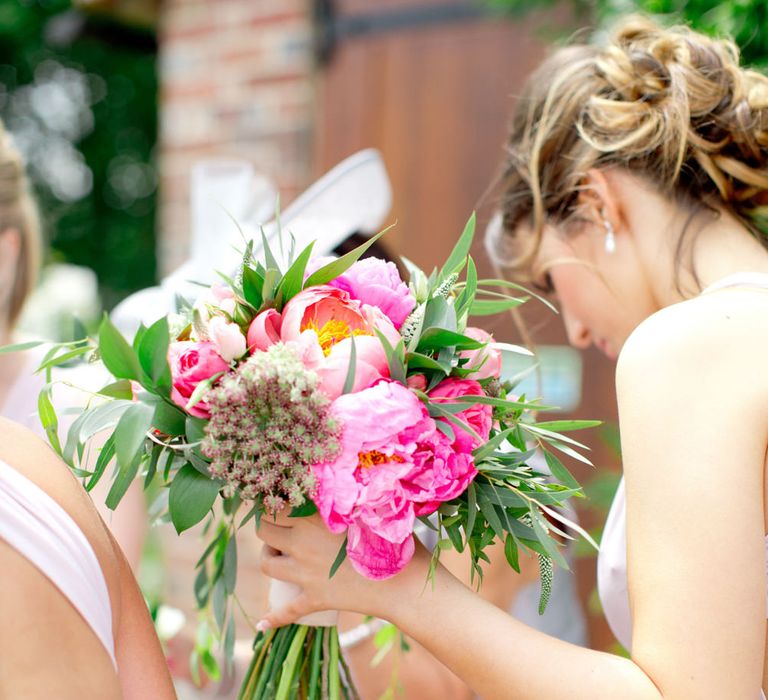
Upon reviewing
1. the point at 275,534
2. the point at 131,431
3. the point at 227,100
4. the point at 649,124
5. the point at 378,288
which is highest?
the point at 649,124

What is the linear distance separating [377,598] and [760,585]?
1.61 ft

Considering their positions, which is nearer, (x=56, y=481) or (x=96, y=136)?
(x=56, y=481)

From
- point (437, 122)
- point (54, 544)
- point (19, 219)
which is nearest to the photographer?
point (54, 544)

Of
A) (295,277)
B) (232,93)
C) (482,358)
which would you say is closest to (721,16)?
(482,358)

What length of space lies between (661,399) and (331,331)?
44 centimetres

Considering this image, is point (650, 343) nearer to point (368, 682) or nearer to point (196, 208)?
point (368, 682)

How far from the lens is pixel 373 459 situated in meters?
1.17

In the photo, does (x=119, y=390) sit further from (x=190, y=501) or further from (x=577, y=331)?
(x=577, y=331)

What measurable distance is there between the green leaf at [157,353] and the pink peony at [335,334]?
149mm

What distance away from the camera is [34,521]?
38.8 inches

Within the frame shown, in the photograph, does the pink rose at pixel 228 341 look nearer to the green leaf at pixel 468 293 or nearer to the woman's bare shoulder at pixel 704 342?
the green leaf at pixel 468 293

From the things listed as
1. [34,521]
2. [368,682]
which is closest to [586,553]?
[368,682]

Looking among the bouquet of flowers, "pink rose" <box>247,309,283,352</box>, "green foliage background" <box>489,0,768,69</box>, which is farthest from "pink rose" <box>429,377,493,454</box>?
"green foliage background" <box>489,0,768,69</box>

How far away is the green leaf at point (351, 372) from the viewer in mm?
1125
